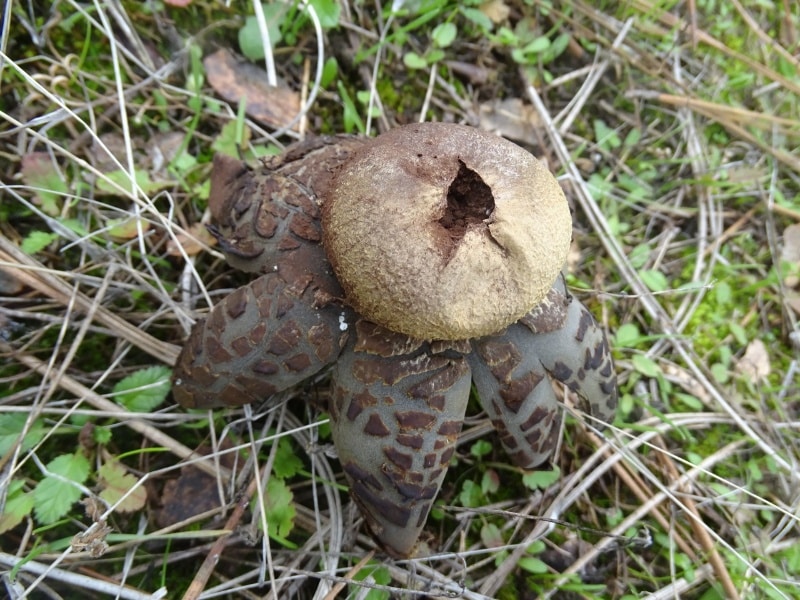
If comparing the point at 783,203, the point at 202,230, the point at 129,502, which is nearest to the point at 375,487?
the point at 129,502

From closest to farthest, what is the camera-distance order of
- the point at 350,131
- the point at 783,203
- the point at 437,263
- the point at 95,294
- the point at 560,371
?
the point at 437,263 → the point at 560,371 → the point at 95,294 → the point at 350,131 → the point at 783,203

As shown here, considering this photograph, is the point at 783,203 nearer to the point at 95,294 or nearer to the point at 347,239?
the point at 347,239

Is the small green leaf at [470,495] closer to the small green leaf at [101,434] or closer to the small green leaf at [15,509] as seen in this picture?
the small green leaf at [101,434]

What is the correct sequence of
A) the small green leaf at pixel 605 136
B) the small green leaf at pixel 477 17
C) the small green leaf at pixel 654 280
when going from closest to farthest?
the small green leaf at pixel 654 280 → the small green leaf at pixel 477 17 → the small green leaf at pixel 605 136

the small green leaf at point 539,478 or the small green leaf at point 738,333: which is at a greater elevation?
the small green leaf at point 738,333

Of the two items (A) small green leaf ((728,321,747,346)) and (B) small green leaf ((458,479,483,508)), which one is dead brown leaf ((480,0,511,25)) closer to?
(A) small green leaf ((728,321,747,346))

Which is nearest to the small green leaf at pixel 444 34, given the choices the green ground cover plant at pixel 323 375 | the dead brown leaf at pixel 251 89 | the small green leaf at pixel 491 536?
the green ground cover plant at pixel 323 375
